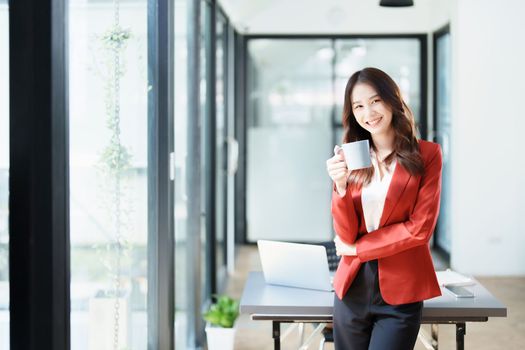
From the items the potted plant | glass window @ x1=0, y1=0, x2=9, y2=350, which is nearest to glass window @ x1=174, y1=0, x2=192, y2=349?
the potted plant

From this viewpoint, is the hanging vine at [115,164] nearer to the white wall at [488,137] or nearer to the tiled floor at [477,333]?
the tiled floor at [477,333]

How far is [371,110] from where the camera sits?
2.61 meters

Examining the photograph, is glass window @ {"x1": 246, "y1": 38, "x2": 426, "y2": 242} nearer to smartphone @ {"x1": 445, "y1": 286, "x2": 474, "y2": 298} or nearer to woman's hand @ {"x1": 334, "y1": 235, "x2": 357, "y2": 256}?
smartphone @ {"x1": 445, "y1": 286, "x2": 474, "y2": 298}

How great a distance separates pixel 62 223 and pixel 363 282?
980 millimetres

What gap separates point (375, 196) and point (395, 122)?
24 cm

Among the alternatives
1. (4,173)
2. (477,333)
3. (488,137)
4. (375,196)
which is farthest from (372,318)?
(488,137)

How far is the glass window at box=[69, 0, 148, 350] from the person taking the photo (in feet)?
8.02

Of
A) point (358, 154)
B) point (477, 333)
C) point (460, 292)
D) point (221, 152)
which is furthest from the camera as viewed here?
point (221, 152)

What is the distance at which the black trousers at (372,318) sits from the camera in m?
2.58

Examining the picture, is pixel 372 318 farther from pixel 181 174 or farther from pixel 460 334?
pixel 181 174

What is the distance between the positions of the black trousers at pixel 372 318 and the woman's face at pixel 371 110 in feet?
1.37

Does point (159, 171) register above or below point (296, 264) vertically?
above

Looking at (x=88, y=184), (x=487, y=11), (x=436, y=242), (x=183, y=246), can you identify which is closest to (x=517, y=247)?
(x=436, y=242)

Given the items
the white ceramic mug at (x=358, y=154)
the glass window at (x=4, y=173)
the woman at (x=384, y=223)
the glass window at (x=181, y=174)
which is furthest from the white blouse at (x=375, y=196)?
the glass window at (x=181, y=174)
